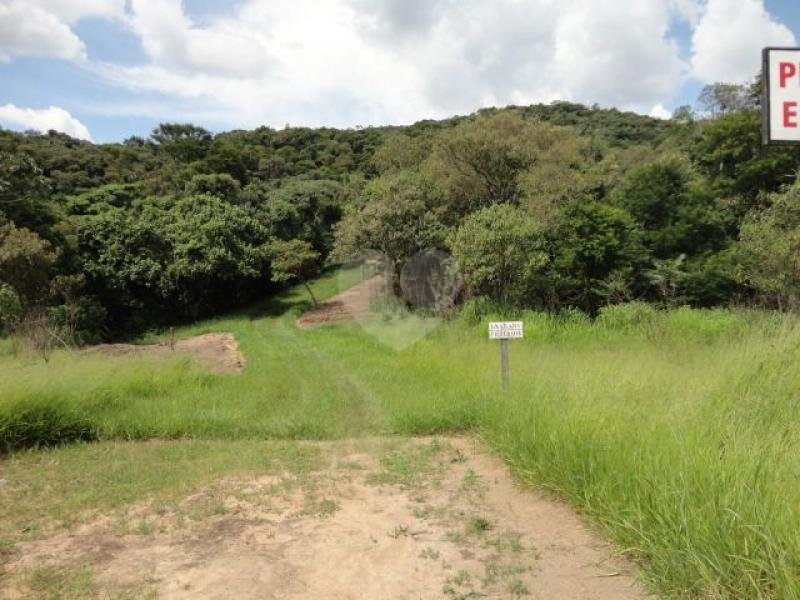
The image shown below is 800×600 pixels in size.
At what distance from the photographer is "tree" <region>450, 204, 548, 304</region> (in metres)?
14.3

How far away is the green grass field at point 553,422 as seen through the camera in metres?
2.91

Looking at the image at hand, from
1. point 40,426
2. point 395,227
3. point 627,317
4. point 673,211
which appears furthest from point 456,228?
point 40,426

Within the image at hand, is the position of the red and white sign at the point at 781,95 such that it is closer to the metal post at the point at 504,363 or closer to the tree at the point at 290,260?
the metal post at the point at 504,363

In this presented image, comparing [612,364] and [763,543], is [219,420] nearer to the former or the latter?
[612,364]

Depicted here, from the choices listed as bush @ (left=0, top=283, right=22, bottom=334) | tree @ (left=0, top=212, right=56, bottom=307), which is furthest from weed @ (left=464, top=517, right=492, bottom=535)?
tree @ (left=0, top=212, right=56, bottom=307)

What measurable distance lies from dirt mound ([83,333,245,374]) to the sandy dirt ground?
20.2 feet

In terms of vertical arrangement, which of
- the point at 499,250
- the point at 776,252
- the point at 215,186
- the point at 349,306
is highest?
the point at 215,186

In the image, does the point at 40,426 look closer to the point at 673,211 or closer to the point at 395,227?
the point at 395,227

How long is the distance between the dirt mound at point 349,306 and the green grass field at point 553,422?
6826 millimetres

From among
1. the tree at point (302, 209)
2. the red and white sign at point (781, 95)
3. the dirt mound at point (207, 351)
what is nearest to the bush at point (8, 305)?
the dirt mound at point (207, 351)

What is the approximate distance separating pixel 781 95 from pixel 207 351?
1245 centimetres

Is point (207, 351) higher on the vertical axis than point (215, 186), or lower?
lower

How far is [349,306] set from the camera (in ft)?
64.5

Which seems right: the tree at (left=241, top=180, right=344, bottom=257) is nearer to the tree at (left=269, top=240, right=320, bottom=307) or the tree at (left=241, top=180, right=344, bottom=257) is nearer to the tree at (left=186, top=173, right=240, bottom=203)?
the tree at (left=186, top=173, right=240, bottom=203)
